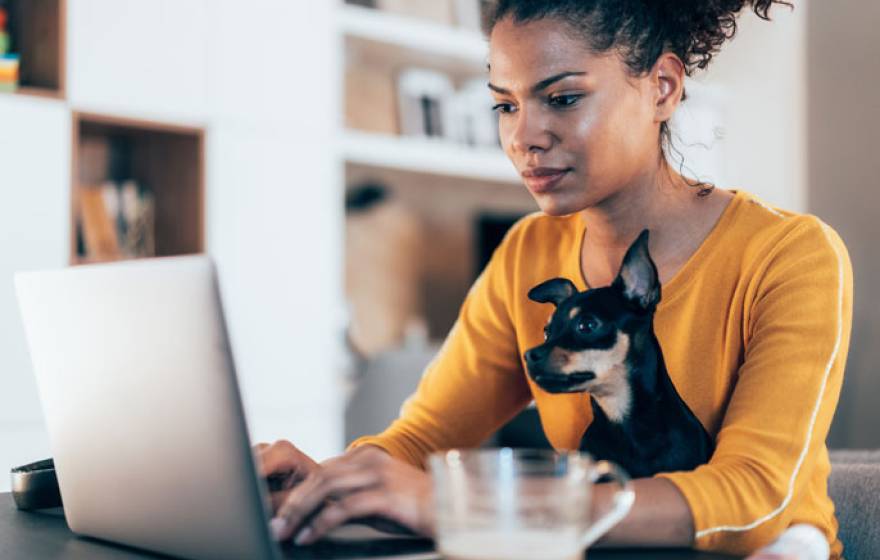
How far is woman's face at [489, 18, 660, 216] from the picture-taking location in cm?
108

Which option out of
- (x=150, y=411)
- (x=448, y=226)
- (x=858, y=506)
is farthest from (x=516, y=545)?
(x=448, y=226)

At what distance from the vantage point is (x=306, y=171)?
314 centimetres

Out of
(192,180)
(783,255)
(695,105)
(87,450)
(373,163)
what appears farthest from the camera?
(695,105)

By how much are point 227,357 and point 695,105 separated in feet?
12.7

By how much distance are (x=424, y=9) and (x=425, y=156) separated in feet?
1.85

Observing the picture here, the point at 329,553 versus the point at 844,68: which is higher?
the point at 844,68

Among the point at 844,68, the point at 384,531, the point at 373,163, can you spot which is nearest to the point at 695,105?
the point at 373,163

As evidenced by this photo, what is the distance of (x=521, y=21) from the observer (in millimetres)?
1112

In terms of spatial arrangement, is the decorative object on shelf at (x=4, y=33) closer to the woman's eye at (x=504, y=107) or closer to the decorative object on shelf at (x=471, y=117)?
Result: the decorative object on shelf at (x=471, y=117)

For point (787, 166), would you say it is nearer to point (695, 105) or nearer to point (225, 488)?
point (695, 105)

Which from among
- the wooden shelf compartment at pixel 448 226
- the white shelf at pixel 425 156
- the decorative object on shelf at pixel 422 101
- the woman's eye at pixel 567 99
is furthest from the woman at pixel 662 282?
the wooden shelf compartment at pixel 448 226

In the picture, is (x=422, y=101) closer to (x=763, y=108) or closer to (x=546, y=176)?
(x=763, y=108)

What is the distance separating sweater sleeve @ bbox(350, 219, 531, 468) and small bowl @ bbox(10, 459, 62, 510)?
401 millimetres

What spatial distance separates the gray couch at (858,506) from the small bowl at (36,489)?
90 centimetres
